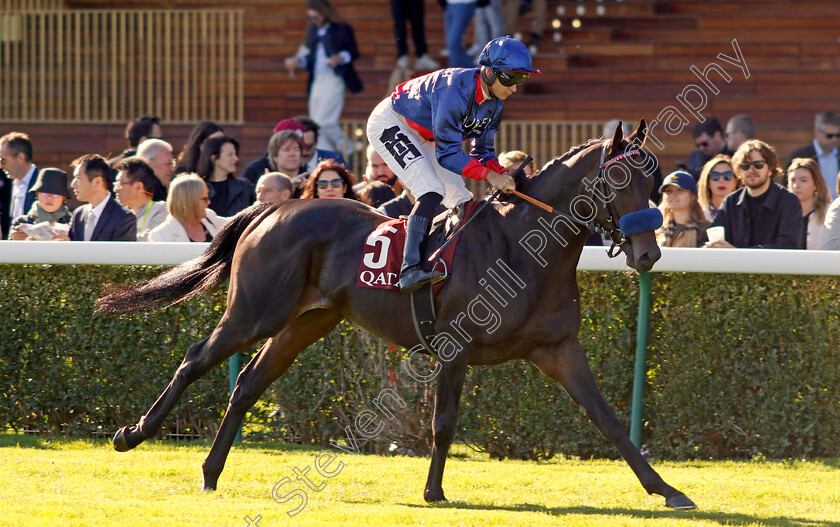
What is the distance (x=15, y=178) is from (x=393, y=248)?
4.55 m

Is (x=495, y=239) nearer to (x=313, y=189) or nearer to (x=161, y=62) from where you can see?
(x=313, y=189)

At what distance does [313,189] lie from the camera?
21.9 feet

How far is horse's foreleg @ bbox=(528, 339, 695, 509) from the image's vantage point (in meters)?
4.36

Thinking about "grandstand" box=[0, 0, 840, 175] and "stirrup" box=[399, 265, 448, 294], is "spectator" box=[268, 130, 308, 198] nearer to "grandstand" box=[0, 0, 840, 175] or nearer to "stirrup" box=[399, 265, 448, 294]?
"stirrup" box=[399, 265, 448, 294]

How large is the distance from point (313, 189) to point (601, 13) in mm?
7409

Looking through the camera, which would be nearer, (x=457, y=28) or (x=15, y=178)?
(x=15, y=178)

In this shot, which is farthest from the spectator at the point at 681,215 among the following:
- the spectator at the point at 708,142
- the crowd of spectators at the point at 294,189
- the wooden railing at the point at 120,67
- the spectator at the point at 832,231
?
the wooden railing at the point at 120,67

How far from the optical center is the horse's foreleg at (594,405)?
4359 mm

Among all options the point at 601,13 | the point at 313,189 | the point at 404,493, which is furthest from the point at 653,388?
the point at 601,13

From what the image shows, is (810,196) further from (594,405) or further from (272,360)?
(272,360)

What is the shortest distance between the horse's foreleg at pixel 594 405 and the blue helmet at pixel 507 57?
3.80ft

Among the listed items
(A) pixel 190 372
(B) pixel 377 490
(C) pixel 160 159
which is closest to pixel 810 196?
(B) pixel 377 490

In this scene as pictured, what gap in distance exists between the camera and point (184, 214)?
650cm

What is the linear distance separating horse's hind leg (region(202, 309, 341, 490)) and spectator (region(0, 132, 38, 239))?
11.8 feet
